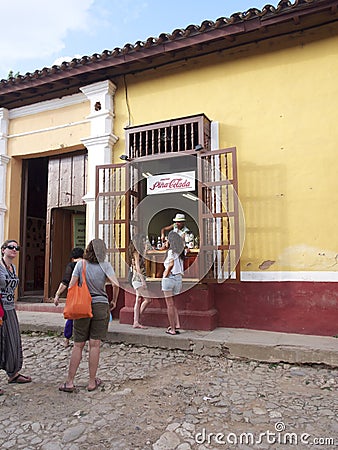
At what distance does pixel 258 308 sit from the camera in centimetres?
530

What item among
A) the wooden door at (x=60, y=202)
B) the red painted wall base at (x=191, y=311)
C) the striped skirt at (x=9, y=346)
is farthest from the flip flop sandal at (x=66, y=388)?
the wooden door at (x=60, y=202)

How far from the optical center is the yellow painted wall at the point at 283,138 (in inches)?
203

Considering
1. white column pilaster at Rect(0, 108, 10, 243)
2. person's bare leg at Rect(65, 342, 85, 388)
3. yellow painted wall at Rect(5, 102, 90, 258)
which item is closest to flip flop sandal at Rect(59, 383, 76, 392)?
person's bare leg at Rect(65, 342, 85, 388)

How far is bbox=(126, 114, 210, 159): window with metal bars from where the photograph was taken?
5680mm

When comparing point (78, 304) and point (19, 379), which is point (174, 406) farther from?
point (19, 379)

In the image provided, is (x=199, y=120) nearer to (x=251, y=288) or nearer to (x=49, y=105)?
(x=251, y=288)

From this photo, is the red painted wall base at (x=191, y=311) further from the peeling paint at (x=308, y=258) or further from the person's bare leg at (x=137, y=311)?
the peeling paint at (x=308, y=258)

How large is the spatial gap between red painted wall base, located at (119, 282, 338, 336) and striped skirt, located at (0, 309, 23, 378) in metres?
2.05

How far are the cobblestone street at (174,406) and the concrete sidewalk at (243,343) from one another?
0.11m

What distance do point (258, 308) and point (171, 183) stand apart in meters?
2.23

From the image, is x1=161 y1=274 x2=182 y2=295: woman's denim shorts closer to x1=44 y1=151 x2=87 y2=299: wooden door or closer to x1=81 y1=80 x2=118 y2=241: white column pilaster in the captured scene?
x1=81 y1=80 x2=118 y2=241: white column pilaster

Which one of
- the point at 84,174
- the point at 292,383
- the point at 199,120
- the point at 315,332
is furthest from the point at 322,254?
the point at 84,174

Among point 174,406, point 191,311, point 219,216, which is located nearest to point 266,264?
point 219,216

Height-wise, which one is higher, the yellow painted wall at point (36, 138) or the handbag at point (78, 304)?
the yellow painted wall at point (36, 138)
